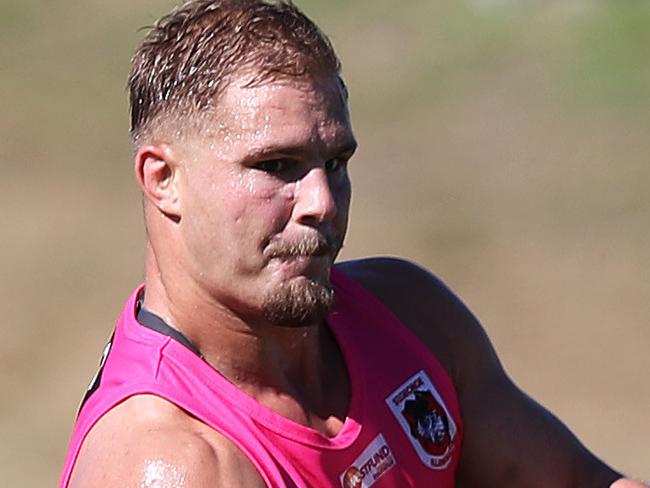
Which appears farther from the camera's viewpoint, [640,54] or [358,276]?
[640,54]

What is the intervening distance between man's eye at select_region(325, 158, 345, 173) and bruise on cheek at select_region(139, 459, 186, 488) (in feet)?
2.45

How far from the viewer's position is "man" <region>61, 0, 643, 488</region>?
146 inches

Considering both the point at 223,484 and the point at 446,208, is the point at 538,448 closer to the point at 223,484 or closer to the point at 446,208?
the point at 223,484

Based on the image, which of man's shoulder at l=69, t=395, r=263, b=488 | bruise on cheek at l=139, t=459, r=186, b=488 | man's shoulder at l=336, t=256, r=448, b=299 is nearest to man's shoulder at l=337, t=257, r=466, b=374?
man's shoulder at l=336, t=256, r=448, b=299

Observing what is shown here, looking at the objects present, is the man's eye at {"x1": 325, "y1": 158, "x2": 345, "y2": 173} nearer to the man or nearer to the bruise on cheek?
the man

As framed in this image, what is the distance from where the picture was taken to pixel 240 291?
3.83 metres

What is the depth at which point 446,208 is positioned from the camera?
12.6m

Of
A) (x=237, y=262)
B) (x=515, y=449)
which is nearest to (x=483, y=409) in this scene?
(x=515, y=449)

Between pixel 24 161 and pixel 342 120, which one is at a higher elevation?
pixel 342 120

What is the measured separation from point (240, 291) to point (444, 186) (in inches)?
359

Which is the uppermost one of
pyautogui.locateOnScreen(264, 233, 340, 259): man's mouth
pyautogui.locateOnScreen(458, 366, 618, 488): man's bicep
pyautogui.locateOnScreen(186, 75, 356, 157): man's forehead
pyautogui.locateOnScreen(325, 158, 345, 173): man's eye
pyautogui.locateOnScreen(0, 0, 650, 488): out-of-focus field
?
pyautogui.locateOnScreen(186, 75, 356, 157): man's forehead

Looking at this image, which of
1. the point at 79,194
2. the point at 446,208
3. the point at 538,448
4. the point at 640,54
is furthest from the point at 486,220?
the point at 538,448

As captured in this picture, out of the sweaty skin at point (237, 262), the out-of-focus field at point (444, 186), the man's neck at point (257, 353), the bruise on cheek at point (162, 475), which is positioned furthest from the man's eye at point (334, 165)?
the out-of-focus field at point (444, 186)

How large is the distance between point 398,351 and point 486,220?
8.23 m
